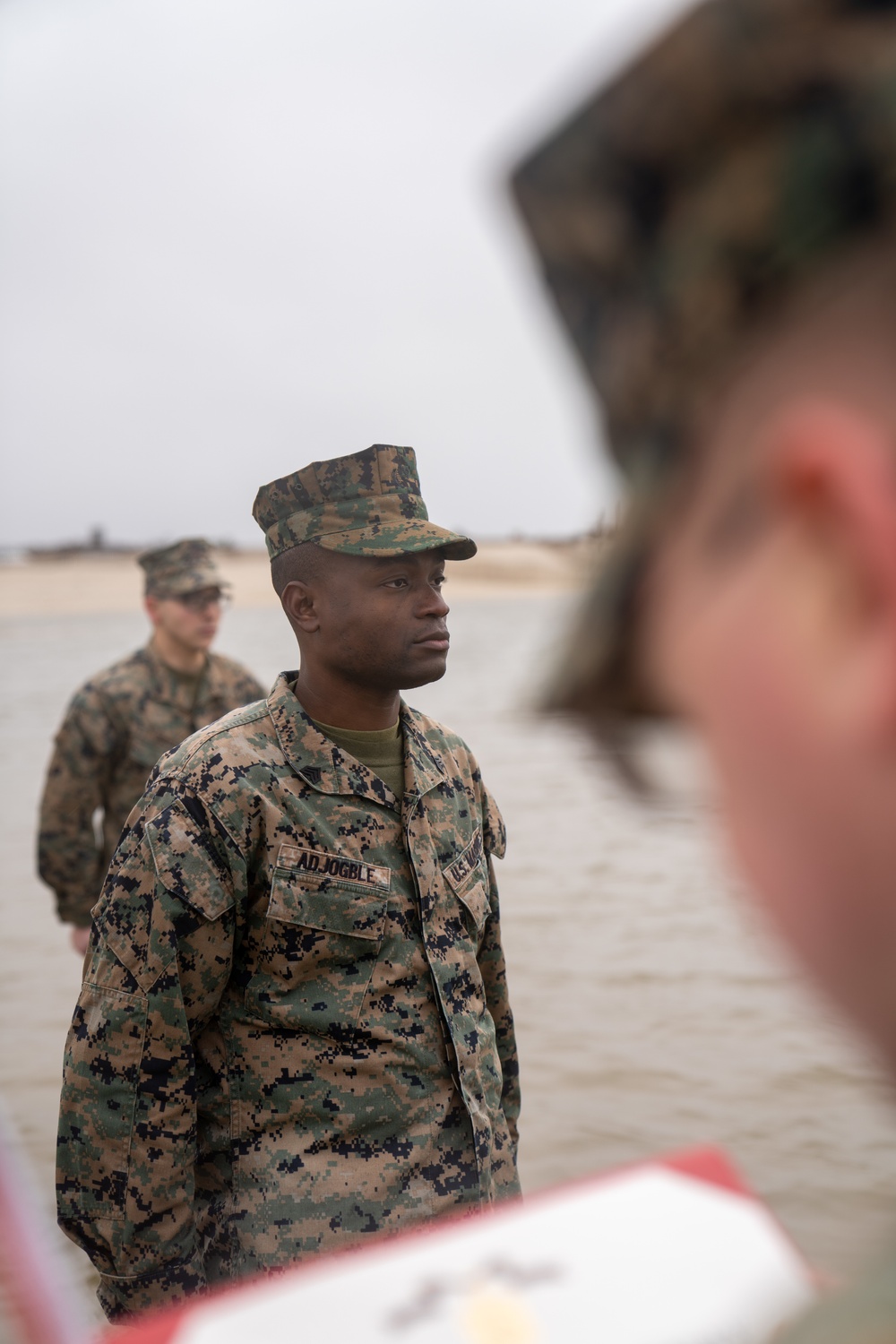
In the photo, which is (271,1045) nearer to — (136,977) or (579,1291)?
(136,977)

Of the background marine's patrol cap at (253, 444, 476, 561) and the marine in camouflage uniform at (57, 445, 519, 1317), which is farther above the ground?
the background marine's patrol cap at (253, 444, 476, 561)

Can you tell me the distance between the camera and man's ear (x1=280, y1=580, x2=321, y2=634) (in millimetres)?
2371

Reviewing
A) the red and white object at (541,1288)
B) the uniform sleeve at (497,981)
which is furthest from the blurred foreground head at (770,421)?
the uniform sleeve at (497,981)

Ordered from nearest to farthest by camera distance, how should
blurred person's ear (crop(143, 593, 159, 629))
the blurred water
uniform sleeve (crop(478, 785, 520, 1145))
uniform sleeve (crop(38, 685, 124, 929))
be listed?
1. uniform sleeve (crop(478, 785, 520, 1145))
2. uniform sleeve (crop(38, 685, 124, 929))
3. the blurred water
4. blurred person's ear (crop(143, 593, 159, 629))

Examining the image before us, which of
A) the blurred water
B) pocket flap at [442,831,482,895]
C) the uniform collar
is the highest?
the uniform collar

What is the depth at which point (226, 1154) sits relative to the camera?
2.14m

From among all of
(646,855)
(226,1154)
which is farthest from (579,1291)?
(646,855)

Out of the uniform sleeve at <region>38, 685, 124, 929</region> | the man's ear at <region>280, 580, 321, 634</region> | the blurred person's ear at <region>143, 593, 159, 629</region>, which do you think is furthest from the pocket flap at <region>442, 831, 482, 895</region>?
the blurred person's ear at <region>143, 593, 159, 629</region>

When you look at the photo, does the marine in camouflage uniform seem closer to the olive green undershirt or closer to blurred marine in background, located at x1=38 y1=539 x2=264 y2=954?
the olive green undershirt

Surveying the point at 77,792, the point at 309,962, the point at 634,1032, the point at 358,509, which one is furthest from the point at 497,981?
the point at 634,1032

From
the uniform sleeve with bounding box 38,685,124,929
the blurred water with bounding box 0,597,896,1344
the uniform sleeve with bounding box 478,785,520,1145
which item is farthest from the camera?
the blurred water with bounding box 0,597,896,1344

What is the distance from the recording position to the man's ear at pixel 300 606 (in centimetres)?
237

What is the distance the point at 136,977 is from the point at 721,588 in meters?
1.81

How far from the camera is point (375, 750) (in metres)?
2.36
